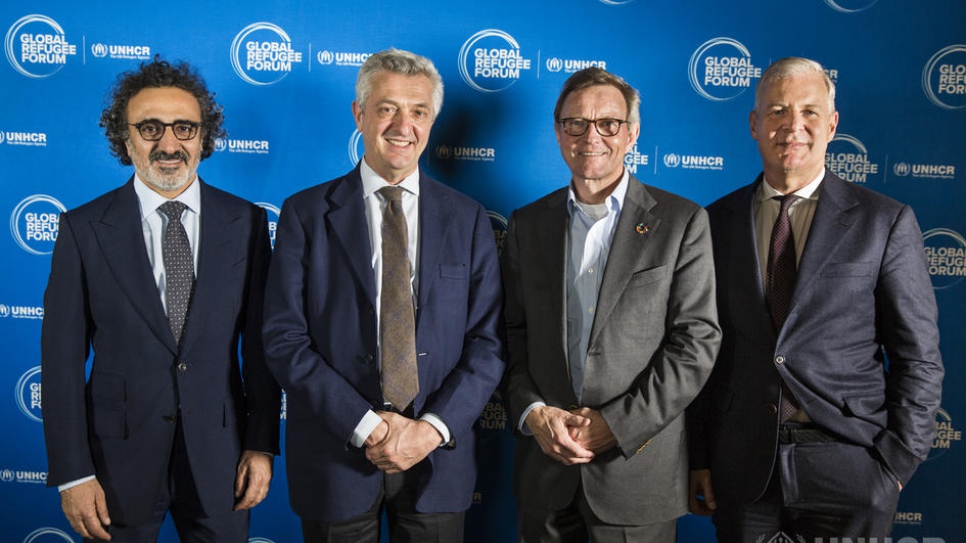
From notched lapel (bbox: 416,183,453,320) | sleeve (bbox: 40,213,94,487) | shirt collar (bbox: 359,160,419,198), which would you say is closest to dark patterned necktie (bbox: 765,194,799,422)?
notched lapel (bbox: 416,183,453,320)

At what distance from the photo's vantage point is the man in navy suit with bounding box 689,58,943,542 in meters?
2.04

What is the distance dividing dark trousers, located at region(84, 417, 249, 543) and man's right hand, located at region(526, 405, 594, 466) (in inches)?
42.5

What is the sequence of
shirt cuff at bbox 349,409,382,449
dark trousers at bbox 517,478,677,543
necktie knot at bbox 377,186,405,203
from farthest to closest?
necktie knot at bbox 377,186,405,203
dark trousers at bbox 517,478,677,543
shirt cuff at bbox 349,409,382,449

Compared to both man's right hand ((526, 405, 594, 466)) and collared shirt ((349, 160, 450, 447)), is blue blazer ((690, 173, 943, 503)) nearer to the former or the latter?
man's right hand ((526, 405, 594, 466))

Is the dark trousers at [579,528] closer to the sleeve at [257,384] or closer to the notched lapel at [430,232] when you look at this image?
the notched lapel at [430,232]

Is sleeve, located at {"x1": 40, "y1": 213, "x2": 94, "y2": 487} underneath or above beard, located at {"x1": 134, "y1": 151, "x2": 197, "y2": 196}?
underneath

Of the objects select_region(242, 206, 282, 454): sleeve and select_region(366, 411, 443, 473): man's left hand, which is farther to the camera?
select_region(242, 206, 282, 454): sleeve

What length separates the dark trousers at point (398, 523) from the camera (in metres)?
2.12

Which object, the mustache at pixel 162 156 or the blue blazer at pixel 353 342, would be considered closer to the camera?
the blue blazer at pixel 353 342

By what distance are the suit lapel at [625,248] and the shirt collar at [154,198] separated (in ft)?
4.53

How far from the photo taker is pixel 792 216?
2.18 metres

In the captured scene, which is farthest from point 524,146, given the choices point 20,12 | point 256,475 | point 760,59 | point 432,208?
point 20,12

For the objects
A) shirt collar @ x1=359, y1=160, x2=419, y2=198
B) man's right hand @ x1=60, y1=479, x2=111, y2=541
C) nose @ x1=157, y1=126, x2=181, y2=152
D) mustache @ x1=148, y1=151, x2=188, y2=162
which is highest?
nose @ x1=157, y1=126, x2=181, y2=152

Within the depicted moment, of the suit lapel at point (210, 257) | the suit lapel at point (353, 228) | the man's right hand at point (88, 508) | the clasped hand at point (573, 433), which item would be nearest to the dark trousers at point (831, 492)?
the clasped hand at point (573, 433)
